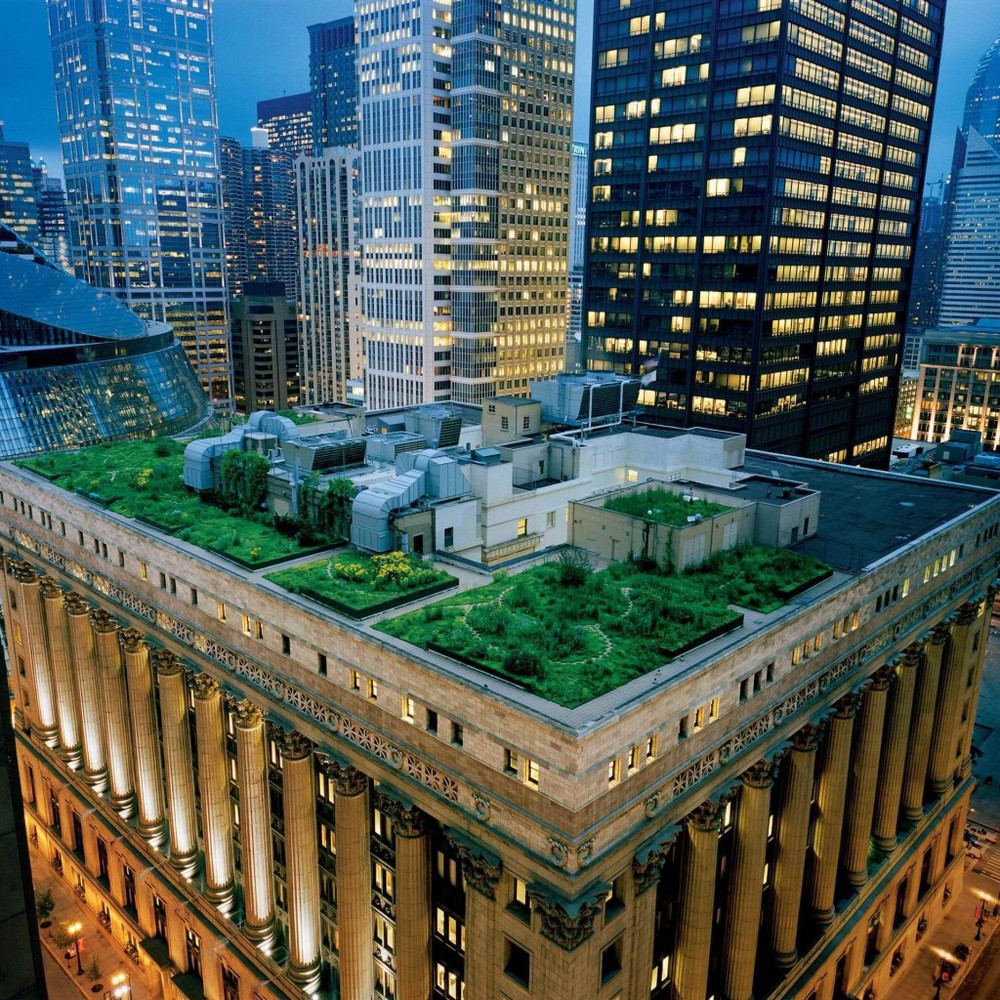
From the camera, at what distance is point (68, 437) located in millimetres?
135375

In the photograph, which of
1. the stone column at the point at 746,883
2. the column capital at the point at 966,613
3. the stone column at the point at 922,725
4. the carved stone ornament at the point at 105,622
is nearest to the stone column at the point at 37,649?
the carved stone ornament at the point at 105,622

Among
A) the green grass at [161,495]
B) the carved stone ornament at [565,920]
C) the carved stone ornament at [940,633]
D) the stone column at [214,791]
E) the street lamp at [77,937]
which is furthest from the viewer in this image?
the street lamp at [77,937]

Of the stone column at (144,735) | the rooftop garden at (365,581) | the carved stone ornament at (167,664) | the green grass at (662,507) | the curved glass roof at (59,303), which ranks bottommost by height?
the stone column at (144,735)

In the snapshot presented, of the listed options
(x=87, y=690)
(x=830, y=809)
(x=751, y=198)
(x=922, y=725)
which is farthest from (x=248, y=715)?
(x=751, y=198)

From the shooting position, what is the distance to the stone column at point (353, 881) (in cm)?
5234

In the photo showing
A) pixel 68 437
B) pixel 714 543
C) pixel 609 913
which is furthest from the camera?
pixel 68 437

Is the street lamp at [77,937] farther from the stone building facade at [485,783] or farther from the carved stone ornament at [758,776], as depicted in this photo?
the carved stone ornament at [758,776]

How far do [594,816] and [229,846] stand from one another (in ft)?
127

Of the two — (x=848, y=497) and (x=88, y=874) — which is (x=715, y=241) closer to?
(x=848, y=497)

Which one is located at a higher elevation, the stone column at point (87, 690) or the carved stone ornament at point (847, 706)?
the carved stone ornament at point (847, 706)

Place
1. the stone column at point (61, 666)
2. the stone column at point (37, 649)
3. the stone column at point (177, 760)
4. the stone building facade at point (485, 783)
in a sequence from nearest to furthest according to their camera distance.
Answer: the stone building facade at point (485, 783), the stone column at point (177, 760), the stone column at point (61, 666), the stone column at point (37, 649)

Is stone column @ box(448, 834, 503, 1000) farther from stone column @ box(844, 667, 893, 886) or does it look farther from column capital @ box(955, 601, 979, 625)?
column capital @ box(955, 601, 979, 625)

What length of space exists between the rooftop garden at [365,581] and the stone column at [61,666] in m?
38.0

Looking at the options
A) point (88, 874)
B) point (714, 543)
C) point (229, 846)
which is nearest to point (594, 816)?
point (714, 543)
